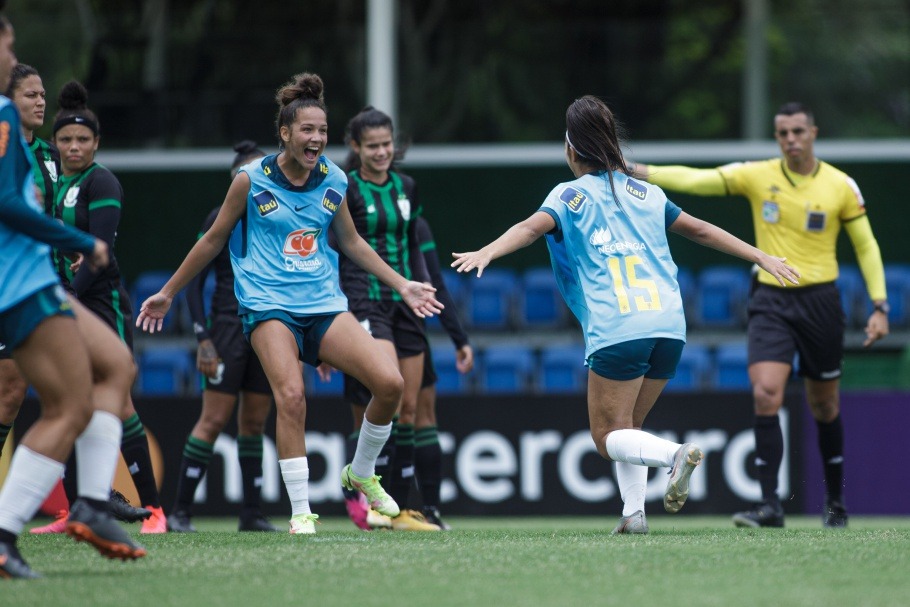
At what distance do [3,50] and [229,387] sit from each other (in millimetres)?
3668

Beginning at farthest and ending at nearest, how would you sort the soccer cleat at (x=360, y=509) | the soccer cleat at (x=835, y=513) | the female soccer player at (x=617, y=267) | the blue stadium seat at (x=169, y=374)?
the blue stadium seat at (x=169, y=374) < the soccer cleat at (x=835, y=513) < the soccer cleat at (x=360, y=509) < the female soccer player at (x=617, y=267)

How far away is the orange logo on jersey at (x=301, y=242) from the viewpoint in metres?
6.69

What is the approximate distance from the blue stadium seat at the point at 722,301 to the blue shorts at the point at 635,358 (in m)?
7.51

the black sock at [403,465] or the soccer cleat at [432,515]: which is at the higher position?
the black sock at [403,465]

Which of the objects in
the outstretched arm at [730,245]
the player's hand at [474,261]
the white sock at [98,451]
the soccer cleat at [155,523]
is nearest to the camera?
the white sock at [98,451]

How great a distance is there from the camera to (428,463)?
8320 mm

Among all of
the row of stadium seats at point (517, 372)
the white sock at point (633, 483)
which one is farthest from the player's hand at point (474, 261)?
the row of stadium seats at point (517, 372)

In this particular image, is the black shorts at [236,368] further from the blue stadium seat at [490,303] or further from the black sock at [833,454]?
the blue stadium seat at [490,303]

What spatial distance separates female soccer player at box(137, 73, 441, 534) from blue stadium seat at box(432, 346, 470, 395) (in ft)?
19.8

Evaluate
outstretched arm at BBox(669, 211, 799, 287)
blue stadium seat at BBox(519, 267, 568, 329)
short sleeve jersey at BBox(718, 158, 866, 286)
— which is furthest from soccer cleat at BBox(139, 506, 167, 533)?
blue stadium seat at BBox(519, 267, 568, 329)

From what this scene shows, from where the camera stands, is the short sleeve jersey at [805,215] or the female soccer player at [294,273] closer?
Result: the female soccer player at [294,273]

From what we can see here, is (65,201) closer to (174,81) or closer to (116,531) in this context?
(116,531)

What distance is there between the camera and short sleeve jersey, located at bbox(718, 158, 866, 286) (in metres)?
8.41

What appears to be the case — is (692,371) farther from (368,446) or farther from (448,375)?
(368,446)
